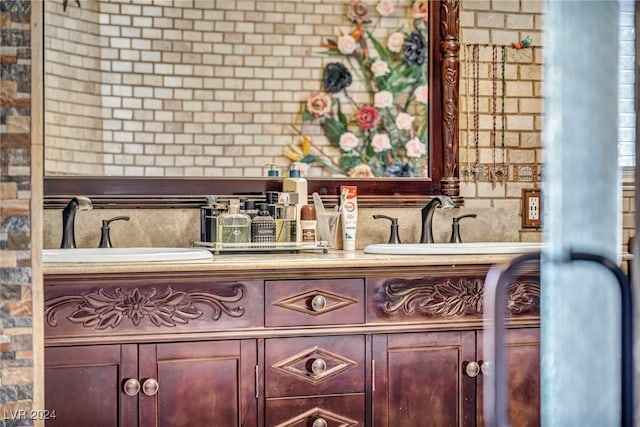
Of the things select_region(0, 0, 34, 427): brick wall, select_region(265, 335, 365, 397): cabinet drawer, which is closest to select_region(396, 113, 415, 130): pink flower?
select_region(265, 335, 365, 397): cabinet drawer

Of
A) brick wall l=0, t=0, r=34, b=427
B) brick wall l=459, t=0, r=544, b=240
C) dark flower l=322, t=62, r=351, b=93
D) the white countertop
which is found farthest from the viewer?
brick wall l=459, t=0, r=544, b=240

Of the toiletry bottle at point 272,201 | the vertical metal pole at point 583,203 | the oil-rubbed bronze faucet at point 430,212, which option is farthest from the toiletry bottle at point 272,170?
the vertical metal pole at point 583,203

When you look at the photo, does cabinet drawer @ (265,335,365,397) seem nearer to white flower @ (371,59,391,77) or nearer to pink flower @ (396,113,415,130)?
pink flower @ (396,113,415,130)

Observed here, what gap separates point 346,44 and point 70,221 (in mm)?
1210

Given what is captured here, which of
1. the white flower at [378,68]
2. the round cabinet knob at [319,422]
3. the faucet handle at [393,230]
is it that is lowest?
the round cabinet knob at [319,422]

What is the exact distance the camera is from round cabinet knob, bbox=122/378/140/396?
2137 millimetres

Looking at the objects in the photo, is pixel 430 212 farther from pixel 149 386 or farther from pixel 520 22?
pixel 149 386

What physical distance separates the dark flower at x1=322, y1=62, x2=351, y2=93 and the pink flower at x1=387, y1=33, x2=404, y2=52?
207 millimetres

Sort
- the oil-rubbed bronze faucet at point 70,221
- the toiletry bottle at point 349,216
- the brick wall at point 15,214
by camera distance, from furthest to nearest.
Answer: the toiletry bottle at point 349,216, the oil-rubbed bronze faucet at point 70,221, the brick wall at point 15,214

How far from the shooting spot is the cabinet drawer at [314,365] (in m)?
2.25

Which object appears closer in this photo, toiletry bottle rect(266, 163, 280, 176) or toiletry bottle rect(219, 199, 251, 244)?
toiletry bottle rect(219, 199, 251, 244)

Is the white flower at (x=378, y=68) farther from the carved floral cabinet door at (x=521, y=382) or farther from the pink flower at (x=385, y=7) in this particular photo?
the carved floral cabinet door at (x=521, y=382)

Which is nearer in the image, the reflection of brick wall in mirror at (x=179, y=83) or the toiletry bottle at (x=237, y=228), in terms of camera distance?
the toiletry bottle at (x=237, y=228)

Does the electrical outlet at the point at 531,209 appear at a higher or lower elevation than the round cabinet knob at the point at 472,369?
higher
